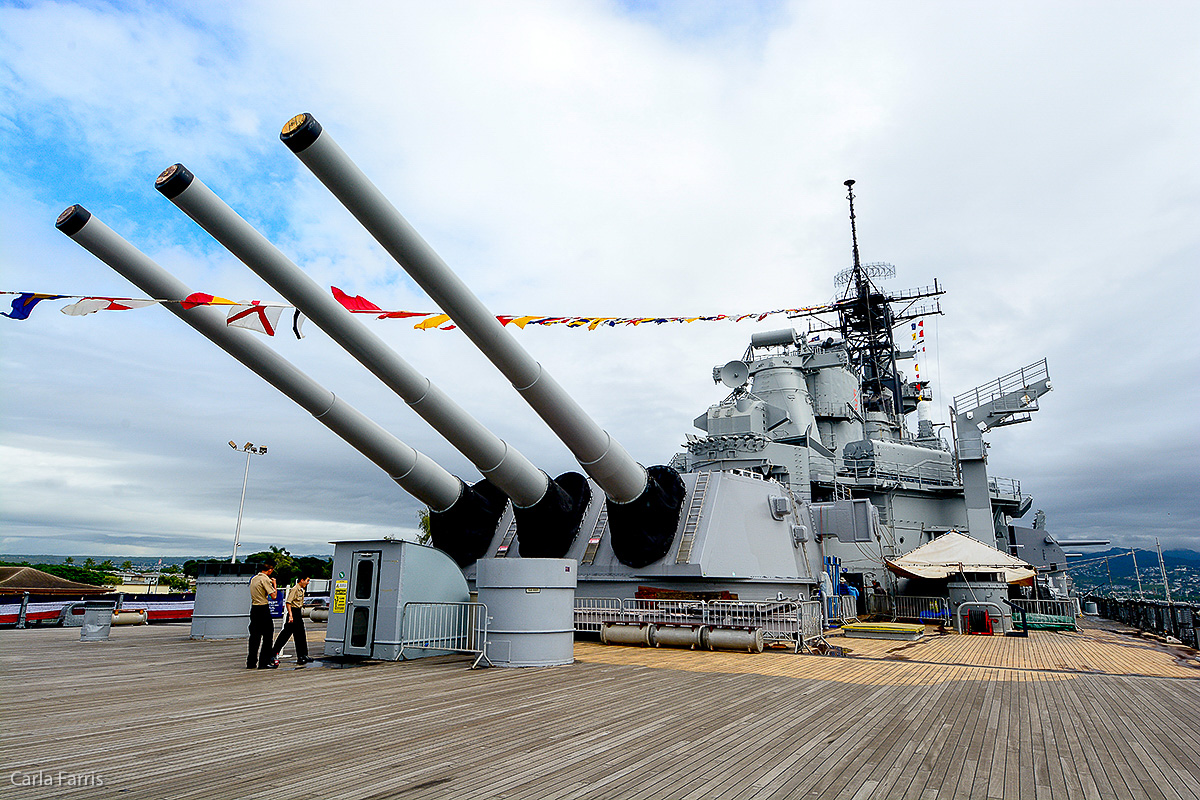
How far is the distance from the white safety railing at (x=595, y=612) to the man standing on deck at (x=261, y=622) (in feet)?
15.8

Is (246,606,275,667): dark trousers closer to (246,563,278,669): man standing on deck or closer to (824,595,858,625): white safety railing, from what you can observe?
(246,563,278,669): man standing on deck

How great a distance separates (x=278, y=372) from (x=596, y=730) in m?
6.20

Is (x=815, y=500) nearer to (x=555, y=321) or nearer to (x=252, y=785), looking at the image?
(x=555, y=321)

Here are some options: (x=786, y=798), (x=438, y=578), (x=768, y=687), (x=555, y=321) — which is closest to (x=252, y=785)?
(x=786, y=798)

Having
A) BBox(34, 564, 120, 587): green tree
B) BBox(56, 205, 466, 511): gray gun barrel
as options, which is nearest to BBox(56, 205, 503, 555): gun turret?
BBox(56, 205, 466, 511): gray gun barrel

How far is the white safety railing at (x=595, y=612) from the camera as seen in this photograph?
1077 cm

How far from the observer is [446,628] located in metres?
8.59

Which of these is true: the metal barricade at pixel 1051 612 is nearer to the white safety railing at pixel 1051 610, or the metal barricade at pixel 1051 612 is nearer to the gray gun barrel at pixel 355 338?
the white safety railing at pixel 1051 610

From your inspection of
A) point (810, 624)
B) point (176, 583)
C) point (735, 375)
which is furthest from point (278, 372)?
point (176, 583)

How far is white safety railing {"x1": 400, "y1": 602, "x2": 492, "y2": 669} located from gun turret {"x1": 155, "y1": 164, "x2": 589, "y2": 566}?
7.11ft

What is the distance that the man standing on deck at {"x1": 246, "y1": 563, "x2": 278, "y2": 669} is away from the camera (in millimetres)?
7211

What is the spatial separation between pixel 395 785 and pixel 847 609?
14551 millimetres

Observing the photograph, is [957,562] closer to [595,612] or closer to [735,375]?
[595,612]

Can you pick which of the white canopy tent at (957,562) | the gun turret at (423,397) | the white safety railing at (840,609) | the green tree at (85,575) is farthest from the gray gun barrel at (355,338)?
the green tree at (85,575)
